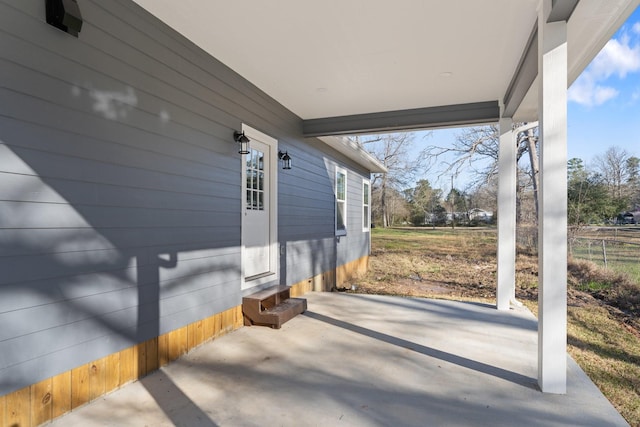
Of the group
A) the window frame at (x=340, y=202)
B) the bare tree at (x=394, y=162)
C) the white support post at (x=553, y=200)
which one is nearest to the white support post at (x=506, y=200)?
the white support post at (x=553, y=200)

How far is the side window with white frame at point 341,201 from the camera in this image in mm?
7727

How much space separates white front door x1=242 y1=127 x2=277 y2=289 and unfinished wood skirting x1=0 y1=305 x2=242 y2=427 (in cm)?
109

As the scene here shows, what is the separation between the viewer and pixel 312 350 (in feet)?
10.7

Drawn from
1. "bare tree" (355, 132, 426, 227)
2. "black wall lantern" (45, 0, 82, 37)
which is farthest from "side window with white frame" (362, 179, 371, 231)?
"bare tree" (355, 132, 426, 227)

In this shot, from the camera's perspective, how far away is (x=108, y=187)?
242 cm

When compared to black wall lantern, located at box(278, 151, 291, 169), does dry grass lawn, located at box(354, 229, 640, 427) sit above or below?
below

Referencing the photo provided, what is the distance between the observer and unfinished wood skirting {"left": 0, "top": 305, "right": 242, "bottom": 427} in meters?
1.89

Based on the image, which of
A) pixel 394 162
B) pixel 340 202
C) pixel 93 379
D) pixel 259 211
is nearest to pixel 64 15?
pixel 93 379

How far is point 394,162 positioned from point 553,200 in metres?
22.1

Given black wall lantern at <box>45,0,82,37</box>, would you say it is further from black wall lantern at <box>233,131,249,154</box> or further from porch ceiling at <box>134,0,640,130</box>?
black wall lantern at <box>233,131,249,154</box>

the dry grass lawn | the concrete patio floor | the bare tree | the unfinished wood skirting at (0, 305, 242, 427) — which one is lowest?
the dry grass lawn

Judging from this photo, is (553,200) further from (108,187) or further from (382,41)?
(108,187)

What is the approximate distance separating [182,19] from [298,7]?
961mm

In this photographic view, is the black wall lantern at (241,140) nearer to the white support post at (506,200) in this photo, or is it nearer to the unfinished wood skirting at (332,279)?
the unfinished wood skirting at (332,279)
